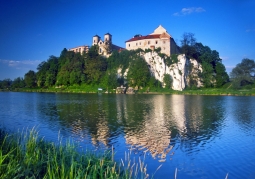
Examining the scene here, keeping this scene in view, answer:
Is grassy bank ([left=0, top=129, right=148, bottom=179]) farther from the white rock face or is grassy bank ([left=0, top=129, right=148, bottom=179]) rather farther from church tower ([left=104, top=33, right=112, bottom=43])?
church tower ([left=104, top=33, right=112, bottom=43])

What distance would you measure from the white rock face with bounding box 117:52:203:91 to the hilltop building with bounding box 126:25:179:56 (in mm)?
4192

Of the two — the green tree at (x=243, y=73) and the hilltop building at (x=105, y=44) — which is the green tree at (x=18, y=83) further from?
the green tree at (x=243, y=73)

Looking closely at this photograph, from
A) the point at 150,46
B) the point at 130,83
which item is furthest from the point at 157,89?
the point at 150,46

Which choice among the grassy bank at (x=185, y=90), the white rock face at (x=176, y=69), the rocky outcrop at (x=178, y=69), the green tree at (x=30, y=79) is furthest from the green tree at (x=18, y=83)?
the rocky outcrop at (x=178, y=69)

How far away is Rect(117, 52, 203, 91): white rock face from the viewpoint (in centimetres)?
8731

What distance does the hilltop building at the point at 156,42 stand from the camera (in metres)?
91.5

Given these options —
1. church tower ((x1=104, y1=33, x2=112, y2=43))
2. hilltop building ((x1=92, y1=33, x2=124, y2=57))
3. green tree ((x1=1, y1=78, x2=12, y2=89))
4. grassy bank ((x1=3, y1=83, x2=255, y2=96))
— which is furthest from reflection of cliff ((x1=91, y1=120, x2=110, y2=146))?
green tree ((x1=1, y1=78, x2=12, y2=89))

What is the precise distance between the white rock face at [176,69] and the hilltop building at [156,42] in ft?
13.8

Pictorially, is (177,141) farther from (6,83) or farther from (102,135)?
(6,83)

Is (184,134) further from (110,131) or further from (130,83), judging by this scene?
(130,83)

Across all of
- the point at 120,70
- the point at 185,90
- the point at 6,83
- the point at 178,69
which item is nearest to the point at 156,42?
the point at 178,69

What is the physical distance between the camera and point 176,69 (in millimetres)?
88438

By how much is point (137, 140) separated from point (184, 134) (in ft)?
15.4

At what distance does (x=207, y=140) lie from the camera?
18.3 meters
